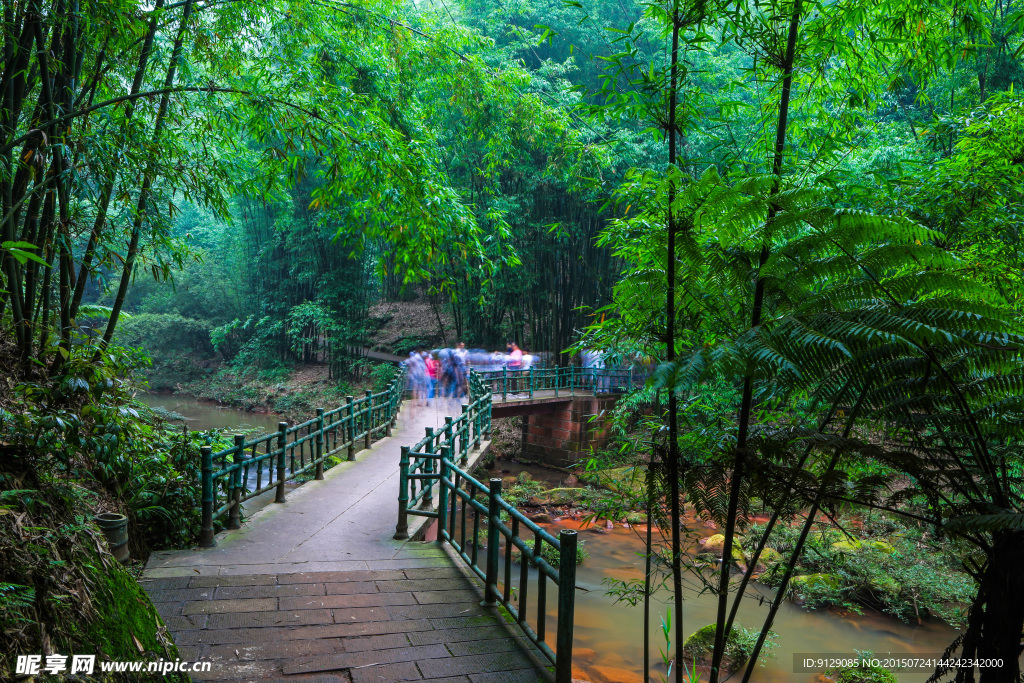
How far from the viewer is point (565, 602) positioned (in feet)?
9.72

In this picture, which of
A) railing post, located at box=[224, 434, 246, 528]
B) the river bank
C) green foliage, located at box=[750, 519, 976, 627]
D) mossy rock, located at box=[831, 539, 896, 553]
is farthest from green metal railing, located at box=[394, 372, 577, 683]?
the river bank

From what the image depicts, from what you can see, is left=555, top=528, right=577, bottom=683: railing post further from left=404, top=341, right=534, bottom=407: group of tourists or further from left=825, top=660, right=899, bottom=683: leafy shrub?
left=404, top=341, right=534, bottom=407: group of tourists

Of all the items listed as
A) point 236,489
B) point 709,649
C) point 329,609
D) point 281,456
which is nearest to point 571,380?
point 709,649

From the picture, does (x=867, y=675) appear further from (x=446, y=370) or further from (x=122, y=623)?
(x=446, y=370)

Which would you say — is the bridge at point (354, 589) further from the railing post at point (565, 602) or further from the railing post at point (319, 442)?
the railing post at point (319, 442)

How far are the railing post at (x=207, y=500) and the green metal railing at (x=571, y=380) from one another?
10099mm

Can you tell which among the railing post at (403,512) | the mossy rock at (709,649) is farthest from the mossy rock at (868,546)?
the railing post at (403,512)

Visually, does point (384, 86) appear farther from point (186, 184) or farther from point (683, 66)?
point (683, 66)

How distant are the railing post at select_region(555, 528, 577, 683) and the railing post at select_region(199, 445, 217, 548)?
10.3ft

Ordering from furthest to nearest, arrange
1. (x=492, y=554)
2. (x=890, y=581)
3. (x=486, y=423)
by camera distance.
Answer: (x=486, y=423) < (x=890, y=581) < (x=492, y=554)

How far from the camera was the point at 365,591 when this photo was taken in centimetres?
406

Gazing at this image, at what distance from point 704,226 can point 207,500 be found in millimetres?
4253

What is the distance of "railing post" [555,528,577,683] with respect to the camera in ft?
9.55

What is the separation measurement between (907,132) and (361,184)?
1041 cm
